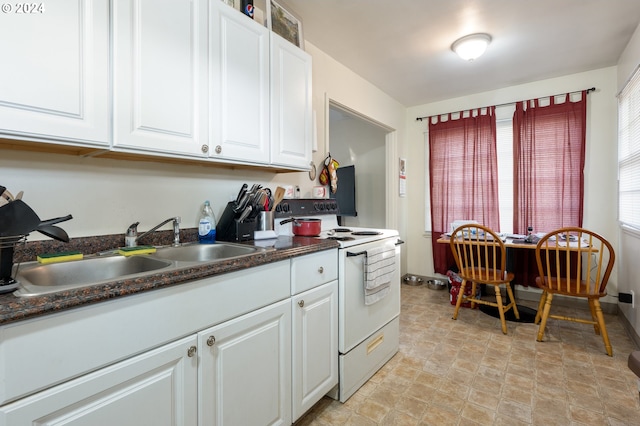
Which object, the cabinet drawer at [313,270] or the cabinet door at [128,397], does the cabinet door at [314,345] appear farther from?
the cabinet door at [128,397]

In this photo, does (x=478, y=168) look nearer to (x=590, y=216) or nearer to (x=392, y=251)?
(x=590, y=216)

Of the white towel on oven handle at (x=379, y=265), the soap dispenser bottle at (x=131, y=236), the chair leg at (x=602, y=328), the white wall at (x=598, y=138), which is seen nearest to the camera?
the soap dispenser bottle at (x=131, y=236)

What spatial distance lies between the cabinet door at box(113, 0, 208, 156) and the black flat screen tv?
323cm

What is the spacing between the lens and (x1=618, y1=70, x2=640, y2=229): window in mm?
2377

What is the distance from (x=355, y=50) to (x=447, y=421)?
2.76m

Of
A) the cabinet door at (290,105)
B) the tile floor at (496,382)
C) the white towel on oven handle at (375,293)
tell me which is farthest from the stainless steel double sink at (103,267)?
the tile floor at (496,382)

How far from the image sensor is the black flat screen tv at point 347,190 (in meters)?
4.51

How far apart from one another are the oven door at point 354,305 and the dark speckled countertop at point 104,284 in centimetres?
21

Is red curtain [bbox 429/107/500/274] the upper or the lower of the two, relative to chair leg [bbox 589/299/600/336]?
upper

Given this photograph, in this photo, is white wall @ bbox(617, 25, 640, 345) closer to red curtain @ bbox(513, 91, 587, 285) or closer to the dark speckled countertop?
red curtain @ bbox(513, 91, 587, 285)

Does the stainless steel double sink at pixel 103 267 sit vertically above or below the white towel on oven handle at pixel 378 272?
above

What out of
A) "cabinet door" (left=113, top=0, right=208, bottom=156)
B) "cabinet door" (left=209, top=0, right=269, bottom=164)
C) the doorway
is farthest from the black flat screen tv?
"cabinet door" (left=113, top=0, right=208, bottom=156)

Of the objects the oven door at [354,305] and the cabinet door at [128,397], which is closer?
the cabinet door at [128,397]

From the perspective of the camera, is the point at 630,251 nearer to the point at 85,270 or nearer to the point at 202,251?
the point at 202,251
